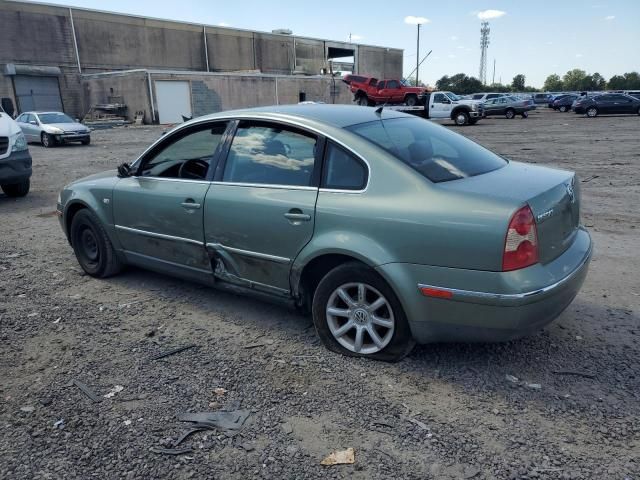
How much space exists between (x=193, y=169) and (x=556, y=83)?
135 metres

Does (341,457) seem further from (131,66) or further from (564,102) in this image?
(564,102)

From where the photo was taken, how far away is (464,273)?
9.53 ft

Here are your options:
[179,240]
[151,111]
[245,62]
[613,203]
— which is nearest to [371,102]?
[151,111]

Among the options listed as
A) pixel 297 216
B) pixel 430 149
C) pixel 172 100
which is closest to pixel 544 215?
pixel 430 149

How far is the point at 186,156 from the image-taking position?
4602 mm

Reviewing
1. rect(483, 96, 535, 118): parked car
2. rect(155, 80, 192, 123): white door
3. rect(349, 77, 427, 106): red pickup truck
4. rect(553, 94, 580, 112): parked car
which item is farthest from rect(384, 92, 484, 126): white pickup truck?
rect(553, 94, 580, 112): parked car

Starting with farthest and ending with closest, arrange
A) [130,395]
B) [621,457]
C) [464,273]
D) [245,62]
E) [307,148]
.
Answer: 1. [245,62]
2. [307,148]
3. [130,395]
4. [464,273]
5. [621,457]

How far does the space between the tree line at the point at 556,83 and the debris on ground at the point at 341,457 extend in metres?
80.0

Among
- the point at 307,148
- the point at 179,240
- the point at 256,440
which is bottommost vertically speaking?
the point at 256,440

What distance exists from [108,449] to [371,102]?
35.6 metres

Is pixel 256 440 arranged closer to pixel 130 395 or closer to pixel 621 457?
pixel 130 395

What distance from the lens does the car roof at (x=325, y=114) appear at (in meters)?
3.69

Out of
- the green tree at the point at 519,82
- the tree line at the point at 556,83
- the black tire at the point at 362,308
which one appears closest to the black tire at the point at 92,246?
the black tire at the point at 362,308

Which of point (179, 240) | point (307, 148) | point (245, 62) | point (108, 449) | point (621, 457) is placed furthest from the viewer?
point (245, 62)
